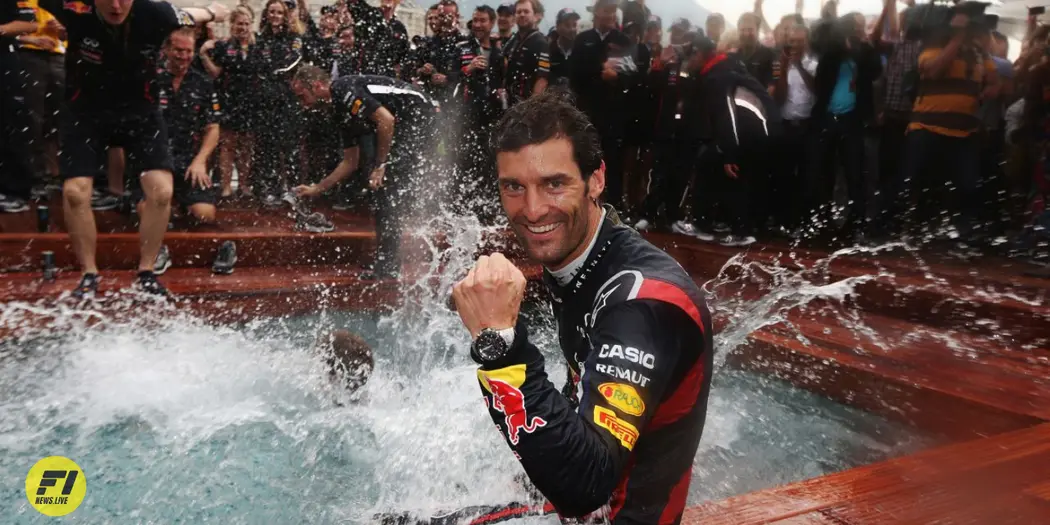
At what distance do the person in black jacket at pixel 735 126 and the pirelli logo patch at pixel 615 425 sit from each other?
493 cm

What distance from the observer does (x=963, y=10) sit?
494 centimetres

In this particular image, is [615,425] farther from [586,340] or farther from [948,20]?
[948,20]

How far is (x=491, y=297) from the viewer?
1396 mm

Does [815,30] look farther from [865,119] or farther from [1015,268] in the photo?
[1015,268]

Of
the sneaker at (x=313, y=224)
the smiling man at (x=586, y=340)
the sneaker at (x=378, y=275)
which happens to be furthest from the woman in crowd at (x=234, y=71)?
the smiling man at (x=586, y=340)

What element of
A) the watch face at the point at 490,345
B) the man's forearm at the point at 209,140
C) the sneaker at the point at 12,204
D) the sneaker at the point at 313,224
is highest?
the watch face at the point at 490,345

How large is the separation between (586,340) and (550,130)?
0.52 metres

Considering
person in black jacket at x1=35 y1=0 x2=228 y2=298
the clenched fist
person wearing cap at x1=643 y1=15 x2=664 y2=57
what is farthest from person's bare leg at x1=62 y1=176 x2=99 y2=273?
person wearing cap at x1=643 y1=15 x2=664 y2=57

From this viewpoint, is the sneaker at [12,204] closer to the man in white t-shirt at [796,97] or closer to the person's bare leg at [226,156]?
the person's bare leg at [226,156]

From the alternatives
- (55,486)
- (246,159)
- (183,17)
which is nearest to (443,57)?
(246,159)

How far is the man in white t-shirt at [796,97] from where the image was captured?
5934 millimetres

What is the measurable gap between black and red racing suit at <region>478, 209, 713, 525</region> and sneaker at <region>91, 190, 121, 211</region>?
207 inches

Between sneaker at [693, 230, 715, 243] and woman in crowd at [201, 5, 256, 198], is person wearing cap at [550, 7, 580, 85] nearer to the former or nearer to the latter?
sneaker at [693, 230, 715, 243]

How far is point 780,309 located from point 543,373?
3.65m
